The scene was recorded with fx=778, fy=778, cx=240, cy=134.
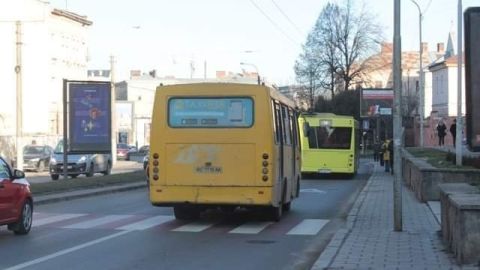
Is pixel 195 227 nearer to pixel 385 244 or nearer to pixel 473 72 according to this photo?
pixel 385 244

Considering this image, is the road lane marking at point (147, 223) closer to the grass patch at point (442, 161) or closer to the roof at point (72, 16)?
the grass patch at point (442, 161)

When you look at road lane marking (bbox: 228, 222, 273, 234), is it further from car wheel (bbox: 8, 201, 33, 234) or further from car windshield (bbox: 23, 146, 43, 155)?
car windshield (bbox: 23, 146, 43, 155)

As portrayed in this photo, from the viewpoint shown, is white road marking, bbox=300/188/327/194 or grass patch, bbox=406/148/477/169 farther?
white road marking, bbox=300/188/327/194

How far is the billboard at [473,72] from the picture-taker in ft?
24.0

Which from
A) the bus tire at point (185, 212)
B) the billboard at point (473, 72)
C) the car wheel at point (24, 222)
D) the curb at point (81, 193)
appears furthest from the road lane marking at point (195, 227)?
the billboard at point (473, 72)

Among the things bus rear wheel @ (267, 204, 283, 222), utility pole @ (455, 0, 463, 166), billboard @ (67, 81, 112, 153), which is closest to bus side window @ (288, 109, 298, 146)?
bus rear wheel @ (267, 204, 283, 222)

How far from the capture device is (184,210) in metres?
17.2

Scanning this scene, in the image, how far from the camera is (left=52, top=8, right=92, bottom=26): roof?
79500 millimetres

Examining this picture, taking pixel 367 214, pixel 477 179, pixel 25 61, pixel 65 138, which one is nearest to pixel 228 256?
pixel 367 214

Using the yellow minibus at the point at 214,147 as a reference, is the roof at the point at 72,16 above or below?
above

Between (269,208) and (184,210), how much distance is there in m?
1.94

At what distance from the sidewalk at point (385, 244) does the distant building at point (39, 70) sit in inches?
2153

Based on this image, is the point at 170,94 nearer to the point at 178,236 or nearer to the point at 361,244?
the point at 178,236

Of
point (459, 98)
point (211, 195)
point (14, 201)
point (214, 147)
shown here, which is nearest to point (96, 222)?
point (211, 195)
